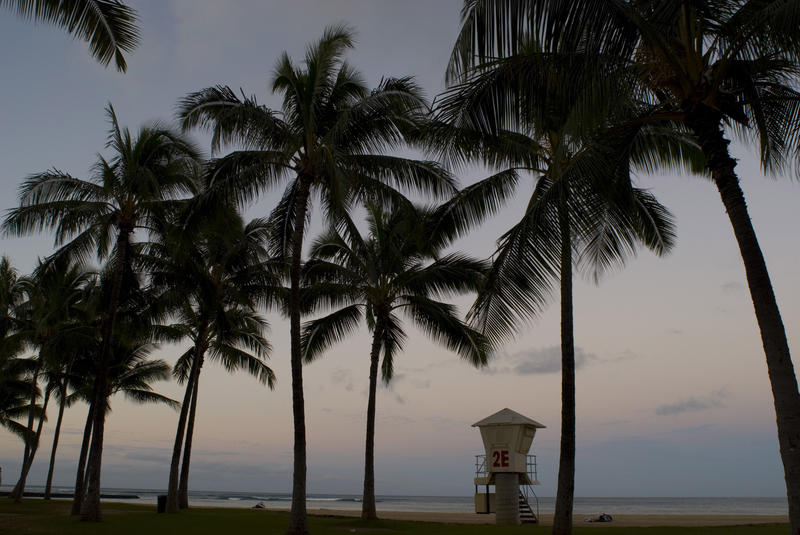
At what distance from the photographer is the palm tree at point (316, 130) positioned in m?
15.5

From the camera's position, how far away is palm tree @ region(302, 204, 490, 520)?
21.3 metres

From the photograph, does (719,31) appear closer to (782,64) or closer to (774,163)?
(782,64)

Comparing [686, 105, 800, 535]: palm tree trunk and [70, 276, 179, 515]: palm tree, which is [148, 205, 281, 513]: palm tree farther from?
[686, 105, 800, 535]: palm tree trunk

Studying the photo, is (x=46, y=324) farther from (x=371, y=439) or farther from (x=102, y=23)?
(x=102, y=23)

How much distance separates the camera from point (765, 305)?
6.78 m

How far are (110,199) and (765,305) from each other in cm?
1738

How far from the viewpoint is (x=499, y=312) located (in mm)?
9234

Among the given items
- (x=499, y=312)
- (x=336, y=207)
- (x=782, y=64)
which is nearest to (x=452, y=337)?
(x=336, y=207)

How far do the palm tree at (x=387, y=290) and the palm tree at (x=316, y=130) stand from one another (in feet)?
14.2

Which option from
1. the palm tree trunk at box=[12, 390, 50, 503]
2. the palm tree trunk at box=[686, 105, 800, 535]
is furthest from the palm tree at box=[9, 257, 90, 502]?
the palm tree trunk at box=[686, 105, 800, 535]

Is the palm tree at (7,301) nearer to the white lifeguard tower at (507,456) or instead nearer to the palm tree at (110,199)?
the palm tree at (110,199)

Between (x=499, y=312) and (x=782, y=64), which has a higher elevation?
(x=782, y=64)

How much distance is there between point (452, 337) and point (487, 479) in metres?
4.73

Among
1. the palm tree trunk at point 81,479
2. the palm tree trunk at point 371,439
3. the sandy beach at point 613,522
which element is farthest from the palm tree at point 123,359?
the sandy beach at point 613,522
